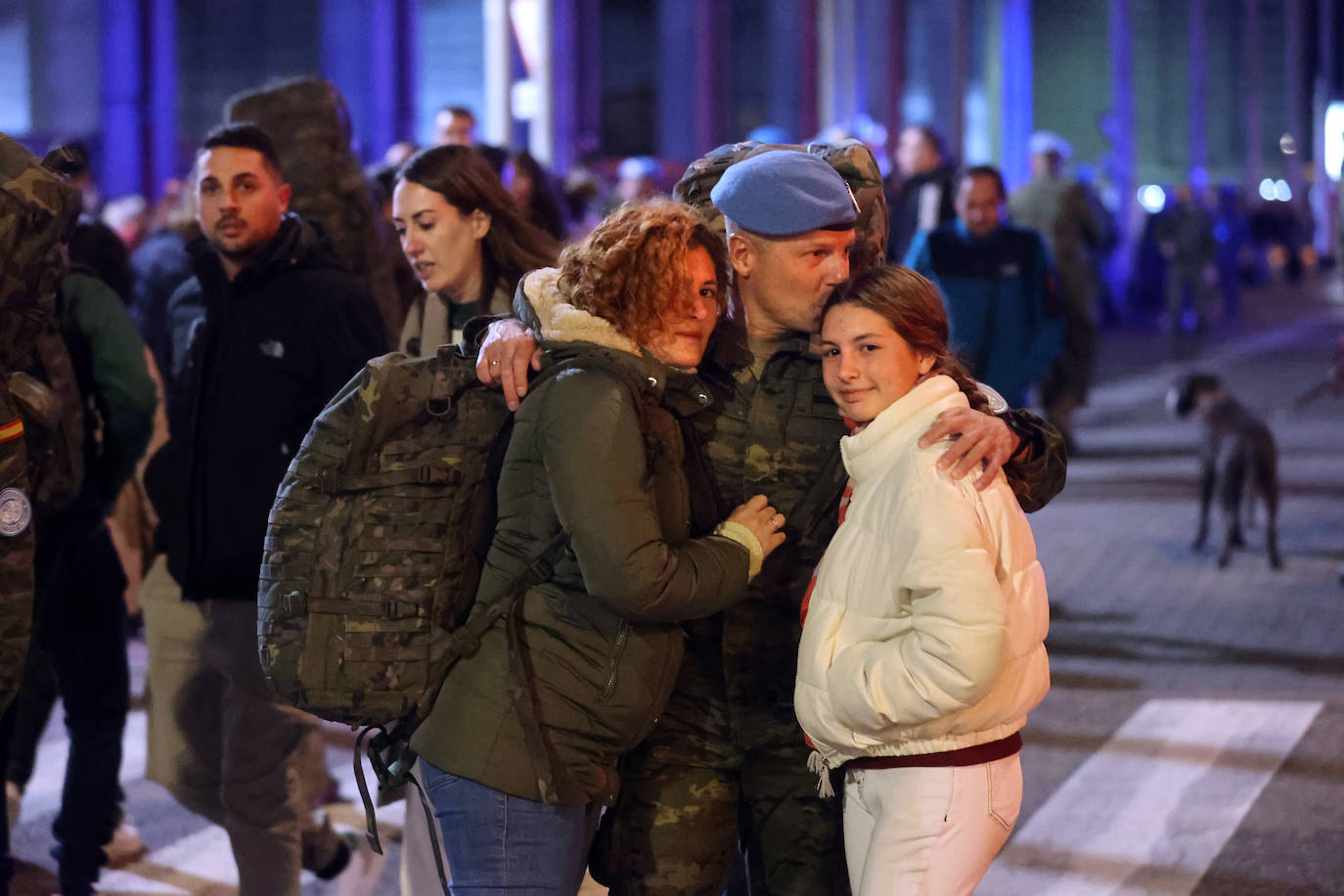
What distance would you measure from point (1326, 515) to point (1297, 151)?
50.7 metres

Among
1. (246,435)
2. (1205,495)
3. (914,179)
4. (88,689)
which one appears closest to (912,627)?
(246,435)

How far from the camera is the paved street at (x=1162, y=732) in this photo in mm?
5344

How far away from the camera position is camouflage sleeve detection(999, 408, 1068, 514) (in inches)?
127

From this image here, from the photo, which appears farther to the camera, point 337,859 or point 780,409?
point 337,859

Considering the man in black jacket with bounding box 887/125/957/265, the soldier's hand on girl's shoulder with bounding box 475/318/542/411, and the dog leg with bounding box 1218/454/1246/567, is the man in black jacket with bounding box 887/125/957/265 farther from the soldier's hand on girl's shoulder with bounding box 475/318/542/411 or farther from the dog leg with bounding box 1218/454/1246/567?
the soldier's hand on girl's shoulder with bounding box 475/318/542/411

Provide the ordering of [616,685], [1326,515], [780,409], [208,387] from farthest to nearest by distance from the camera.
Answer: [1326,515] → [208,387] → [780,409] → [616,685]

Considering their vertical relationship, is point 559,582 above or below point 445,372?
below

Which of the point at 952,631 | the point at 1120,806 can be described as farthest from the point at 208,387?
the point at 1120,806

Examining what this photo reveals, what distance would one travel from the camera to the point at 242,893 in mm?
4492

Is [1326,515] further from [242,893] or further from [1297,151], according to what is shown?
[1297,151]

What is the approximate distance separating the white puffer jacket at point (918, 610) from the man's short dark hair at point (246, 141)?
7.13 ft

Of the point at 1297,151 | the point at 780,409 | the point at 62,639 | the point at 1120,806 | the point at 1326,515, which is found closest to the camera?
the point at 780,409

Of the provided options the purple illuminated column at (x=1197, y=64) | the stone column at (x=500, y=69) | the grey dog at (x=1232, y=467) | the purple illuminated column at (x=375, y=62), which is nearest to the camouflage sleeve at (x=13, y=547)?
the grey dog at (x=1232, y=467)

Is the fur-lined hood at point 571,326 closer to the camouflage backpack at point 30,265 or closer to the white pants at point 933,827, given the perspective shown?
the white pants at point 933,827
